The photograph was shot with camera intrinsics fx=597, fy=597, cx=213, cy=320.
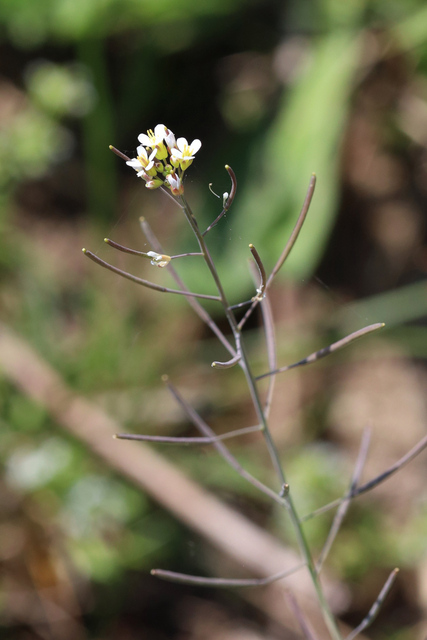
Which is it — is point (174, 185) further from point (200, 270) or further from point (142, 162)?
point (200, 270)

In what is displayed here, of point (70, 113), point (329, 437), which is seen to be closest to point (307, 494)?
point (329, 437)

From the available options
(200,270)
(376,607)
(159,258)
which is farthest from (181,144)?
(200,270)

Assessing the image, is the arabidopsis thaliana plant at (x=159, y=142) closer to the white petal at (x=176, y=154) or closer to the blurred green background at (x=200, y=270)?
the white petal at (x=176, y=154)

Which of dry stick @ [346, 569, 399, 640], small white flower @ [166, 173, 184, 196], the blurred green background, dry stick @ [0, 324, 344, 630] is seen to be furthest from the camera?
the blurred green background

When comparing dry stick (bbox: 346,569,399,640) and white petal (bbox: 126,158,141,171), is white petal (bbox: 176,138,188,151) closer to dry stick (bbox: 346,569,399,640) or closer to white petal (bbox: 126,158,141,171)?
white petal (bbox: 126,158,141,171)

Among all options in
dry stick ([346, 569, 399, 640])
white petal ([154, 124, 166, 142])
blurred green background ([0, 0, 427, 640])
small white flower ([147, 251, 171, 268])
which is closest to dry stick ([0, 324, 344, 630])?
blurred green background ([0, 0, 427, 640])
